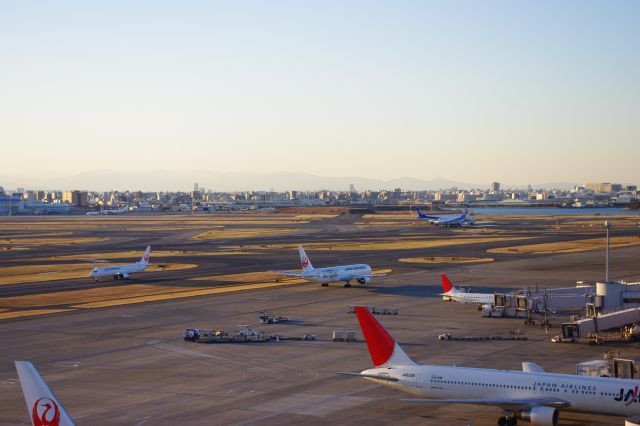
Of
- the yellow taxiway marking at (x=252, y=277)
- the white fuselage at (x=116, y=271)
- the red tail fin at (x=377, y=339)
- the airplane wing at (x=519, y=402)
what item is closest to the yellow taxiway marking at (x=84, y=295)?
the white fuselage at (x=116, y=271)

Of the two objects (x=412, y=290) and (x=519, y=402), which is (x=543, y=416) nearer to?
(x=519, y=402)

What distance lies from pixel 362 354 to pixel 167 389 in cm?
1599

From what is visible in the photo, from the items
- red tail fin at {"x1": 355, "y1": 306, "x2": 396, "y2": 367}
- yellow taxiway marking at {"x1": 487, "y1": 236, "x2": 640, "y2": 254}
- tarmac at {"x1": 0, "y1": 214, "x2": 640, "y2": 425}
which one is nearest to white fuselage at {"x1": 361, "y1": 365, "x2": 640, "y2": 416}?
red tail fin at {"x1": 355, "y1": 306, "x2": 396, "y2": 367}

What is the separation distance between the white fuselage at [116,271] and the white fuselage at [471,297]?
159 feet

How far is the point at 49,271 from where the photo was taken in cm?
12538

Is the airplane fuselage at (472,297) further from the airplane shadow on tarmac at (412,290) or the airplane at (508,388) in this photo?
the airplane at (508,388)

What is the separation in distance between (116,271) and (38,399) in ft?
300

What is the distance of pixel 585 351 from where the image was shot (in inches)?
2388

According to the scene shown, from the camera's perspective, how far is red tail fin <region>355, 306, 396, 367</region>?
4084 cm

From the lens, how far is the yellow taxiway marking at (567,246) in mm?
154875

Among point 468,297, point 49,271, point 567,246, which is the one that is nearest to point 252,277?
point 49,271

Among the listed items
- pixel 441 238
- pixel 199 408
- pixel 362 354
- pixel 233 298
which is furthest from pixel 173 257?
pixel 199 408

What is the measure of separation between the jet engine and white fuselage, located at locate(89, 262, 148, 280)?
84.3 m

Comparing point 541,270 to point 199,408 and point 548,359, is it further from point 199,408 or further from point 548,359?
point 199,408
